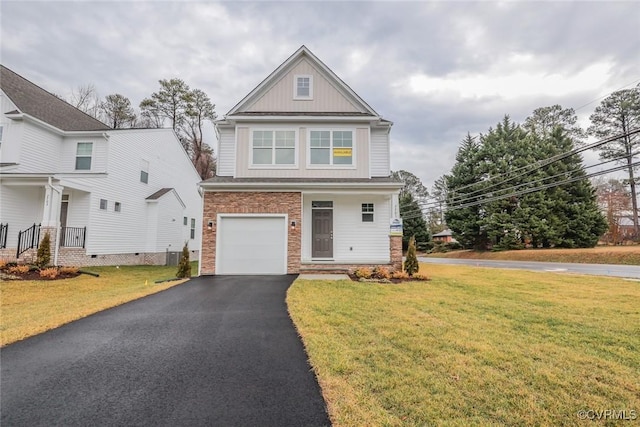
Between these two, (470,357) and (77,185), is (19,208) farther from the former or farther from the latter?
(470,357)

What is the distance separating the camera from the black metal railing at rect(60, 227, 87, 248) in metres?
13.5

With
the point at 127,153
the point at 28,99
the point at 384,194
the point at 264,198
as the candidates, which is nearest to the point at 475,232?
the point at 384,194

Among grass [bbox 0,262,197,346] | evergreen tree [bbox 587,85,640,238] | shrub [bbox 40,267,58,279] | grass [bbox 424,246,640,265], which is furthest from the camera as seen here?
evergreen tree [bbox 587,85,640,238]

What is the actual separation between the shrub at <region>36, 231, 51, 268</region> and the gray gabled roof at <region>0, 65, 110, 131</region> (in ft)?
21.6

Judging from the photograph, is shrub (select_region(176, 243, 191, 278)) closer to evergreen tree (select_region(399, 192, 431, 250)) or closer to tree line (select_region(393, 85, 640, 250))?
tree line (select_region(393, 85, 640, 250))

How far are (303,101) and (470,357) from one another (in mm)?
11896

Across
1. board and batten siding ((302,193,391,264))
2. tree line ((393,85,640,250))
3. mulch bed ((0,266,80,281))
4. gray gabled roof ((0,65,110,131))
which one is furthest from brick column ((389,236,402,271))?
tree line ((393,85,640,250))

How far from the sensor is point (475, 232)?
28.4 meters

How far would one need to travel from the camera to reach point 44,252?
428 inches

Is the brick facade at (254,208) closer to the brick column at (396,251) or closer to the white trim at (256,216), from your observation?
the white trim at (256,216)

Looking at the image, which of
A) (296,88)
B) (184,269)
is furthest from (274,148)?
(184,269)

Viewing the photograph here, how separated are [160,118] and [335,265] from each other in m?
25.4

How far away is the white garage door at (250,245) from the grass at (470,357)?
447 centimetres

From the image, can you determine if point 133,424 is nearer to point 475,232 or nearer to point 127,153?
point 127,153
